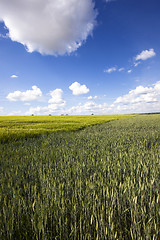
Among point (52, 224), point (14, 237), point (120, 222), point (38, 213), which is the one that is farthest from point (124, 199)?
point (14, 237)

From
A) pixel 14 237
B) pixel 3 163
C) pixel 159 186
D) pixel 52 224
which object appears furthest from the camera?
pixel 3 163

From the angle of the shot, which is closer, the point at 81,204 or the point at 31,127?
the point at 81,204

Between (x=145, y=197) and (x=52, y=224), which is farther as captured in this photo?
(x=145, y=197)

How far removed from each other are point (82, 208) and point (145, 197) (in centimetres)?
103

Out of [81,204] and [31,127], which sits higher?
[31,127]

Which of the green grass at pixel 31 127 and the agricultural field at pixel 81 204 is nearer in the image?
the agricultural field at pixel 81 204

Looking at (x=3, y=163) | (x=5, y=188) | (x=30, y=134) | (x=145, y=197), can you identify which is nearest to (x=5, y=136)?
(x=30, y=134)

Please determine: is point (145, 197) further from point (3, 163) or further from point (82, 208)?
point (3, 163)

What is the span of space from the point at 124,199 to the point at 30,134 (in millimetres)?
8759

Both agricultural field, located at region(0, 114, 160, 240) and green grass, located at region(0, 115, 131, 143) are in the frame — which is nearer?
agricultural field, located at region(0, 114, 160, 240)

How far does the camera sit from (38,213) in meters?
1.74

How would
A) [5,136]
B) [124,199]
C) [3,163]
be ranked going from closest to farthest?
[124,199] < [3,163] < [5,136]

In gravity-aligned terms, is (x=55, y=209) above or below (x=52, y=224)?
above

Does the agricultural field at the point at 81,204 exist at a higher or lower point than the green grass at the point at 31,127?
lower
